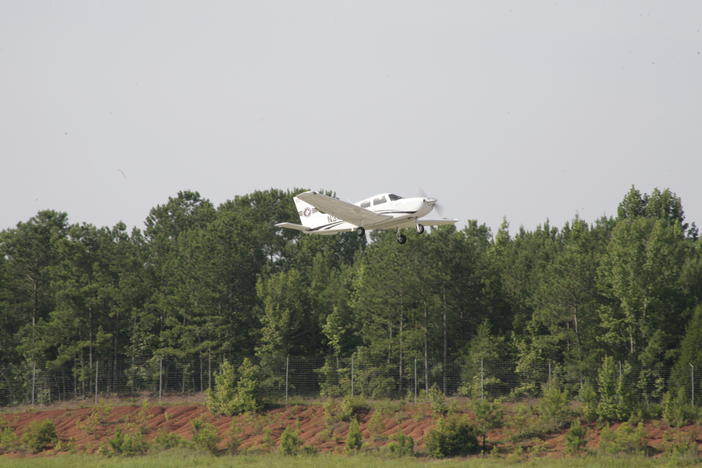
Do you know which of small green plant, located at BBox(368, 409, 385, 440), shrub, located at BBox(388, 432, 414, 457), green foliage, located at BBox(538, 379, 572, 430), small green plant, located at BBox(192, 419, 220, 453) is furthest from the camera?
small green plant, located at BBox(368, 409, 385, 440)

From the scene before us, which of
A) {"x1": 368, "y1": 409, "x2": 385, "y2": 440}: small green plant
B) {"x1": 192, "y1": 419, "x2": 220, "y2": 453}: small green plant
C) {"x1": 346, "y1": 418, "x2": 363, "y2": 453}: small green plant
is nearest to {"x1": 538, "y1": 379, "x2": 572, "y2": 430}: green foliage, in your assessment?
{"x1": 368, "y1": 409, "x2": 385, "y2": 440}: small green plant

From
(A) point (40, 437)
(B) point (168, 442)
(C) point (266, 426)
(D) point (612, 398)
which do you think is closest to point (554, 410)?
(D) point (612, 398)

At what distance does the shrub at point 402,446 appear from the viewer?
4031cm

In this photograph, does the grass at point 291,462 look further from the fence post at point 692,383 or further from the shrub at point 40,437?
the fence post at point 692,383

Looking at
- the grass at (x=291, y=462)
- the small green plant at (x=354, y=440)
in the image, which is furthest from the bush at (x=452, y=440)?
the small green plant at (x=354, y=440)

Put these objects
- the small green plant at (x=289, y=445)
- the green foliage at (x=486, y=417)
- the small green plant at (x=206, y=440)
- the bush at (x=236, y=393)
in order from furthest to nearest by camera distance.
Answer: the bush at (x=236, y=393), the green foliage at (x=486, y=417), the small green plant at (x=206, y=440), the small green plant at (x=289, y=445)

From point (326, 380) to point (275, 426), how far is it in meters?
8.78

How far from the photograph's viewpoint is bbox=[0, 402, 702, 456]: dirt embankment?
136 feet

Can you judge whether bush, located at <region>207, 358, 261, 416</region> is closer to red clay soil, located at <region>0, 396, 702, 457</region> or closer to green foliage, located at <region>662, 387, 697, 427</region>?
red clay soil, located at <region>0, 396, 702, 457</region>

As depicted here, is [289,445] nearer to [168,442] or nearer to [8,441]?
[168,442]

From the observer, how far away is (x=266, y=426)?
4888 centimetres

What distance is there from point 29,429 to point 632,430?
104 feet

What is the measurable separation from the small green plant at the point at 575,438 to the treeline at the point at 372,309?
7.89m

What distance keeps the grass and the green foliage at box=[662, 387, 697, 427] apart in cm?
598
